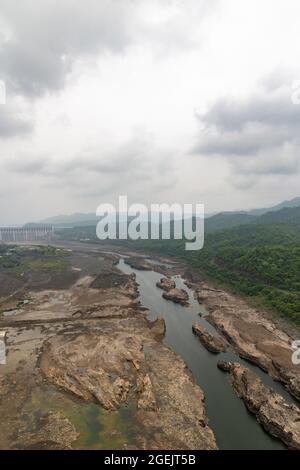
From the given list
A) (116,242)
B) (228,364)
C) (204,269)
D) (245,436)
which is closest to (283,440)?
(245,436)

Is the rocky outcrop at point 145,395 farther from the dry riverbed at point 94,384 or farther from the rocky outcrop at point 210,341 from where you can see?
the rocky outcrop at point 210,341

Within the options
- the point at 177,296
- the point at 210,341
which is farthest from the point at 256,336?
the point at 177,296

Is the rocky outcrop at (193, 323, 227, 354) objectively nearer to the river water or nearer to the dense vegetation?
the river water

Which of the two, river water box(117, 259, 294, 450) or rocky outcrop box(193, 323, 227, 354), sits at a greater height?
rocky outcrop box(193, 323, 227, 354)

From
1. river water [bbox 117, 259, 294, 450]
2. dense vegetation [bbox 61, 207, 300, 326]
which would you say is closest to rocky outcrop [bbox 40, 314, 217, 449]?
river water [bbox 117, 259, 294, 450]

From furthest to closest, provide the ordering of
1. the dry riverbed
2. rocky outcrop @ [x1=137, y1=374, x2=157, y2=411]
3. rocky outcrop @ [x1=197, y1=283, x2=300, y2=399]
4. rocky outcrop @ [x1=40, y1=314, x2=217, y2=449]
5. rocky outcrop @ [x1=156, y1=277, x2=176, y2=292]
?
rocky outcrop @ [x1=156, y1=277, x2=176, y2=292] < rocky outcrop @ [x1=197, y1=283, x2=300, y2=399] < rocky outcrop @ [x1=137, y1=374, x2=157, y2=411] < rocky outcrop @ [x1=40, y1=314, x2=217, y2=449] < the dry riverbed

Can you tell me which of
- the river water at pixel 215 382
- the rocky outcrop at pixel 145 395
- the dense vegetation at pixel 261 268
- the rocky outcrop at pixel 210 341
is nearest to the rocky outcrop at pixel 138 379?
the rocky outcrop at pixel 145 395

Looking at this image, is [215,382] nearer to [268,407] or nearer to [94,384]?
[268,407]
